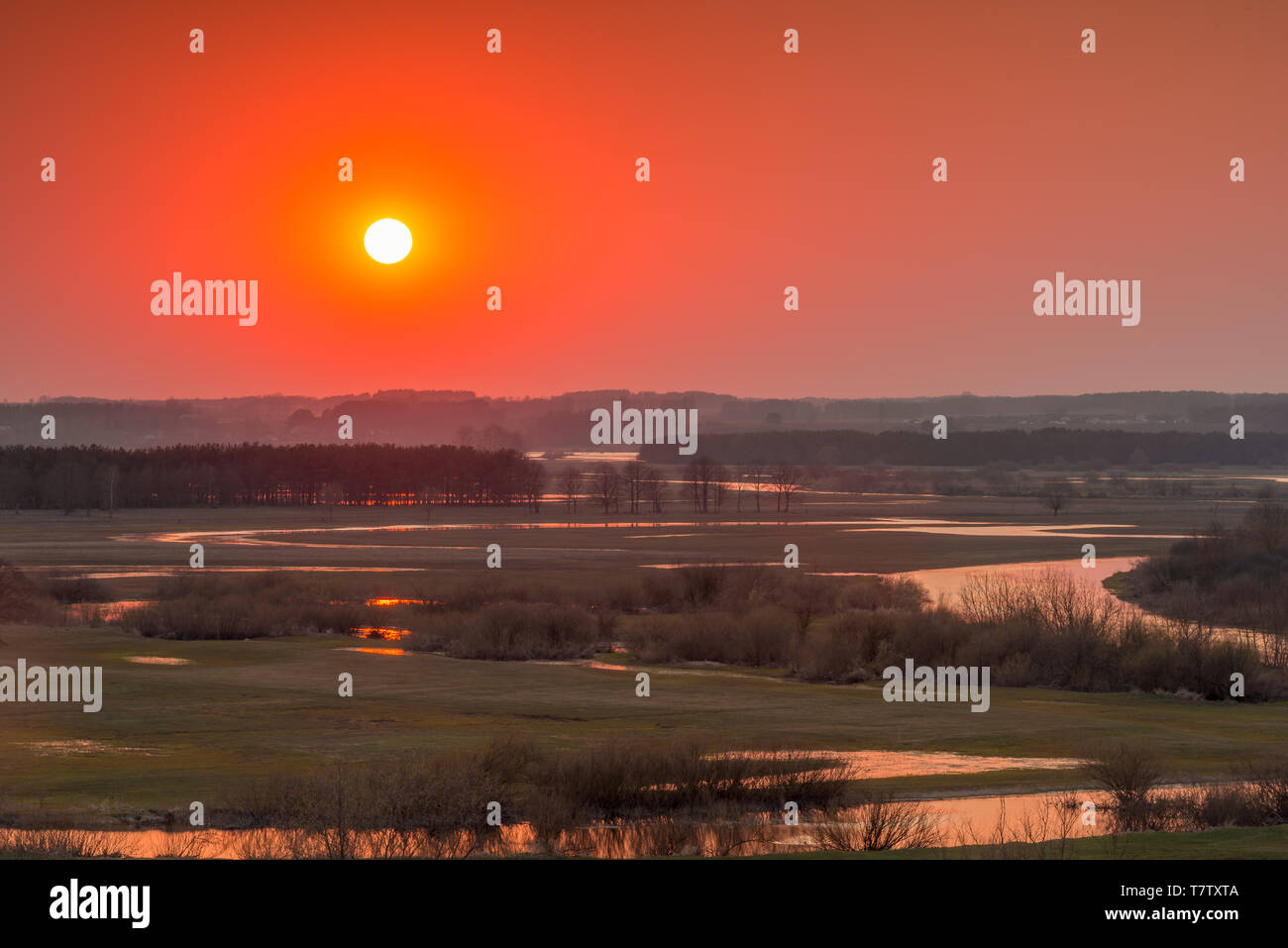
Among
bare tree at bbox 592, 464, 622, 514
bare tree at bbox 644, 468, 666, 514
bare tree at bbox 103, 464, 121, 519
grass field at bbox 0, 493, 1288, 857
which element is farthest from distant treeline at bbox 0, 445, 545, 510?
grass field at bbox 0, 493, 1288, 857

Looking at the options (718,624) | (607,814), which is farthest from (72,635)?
(607,814)

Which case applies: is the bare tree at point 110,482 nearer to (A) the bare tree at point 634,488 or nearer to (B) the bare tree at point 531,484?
(B) the bare tree at point 531,484

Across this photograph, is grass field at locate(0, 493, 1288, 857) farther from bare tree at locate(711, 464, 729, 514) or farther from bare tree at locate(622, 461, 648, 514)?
bare tree at locate(711, 464, 729, 514)

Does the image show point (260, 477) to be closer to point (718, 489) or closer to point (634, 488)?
point (634, 488)

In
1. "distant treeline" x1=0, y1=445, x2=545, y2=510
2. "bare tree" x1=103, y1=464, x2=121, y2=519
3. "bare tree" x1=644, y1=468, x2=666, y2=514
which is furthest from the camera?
"bare tree" x1=644, y1=468, x2=666, y2=514

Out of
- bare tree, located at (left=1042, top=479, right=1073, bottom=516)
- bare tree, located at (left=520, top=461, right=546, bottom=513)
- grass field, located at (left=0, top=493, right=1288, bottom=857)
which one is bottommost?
grass field, located at (left=0, top=493, right=1288, bottom=857)

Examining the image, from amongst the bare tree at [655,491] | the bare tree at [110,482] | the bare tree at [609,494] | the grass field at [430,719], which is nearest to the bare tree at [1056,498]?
the bare tree at [655,491]

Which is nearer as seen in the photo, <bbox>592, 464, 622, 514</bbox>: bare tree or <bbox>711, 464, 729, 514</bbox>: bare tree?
<bbox>592, 464, 622, 514</bbox>: bare tree

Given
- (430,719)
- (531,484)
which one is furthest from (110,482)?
(430,719)
